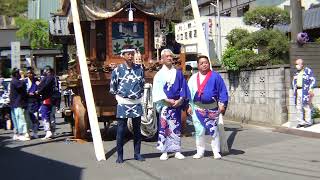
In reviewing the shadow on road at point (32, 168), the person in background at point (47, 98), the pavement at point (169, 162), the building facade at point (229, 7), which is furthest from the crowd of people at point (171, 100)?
the building facade at point (229, 7)

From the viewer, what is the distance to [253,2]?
131 ft

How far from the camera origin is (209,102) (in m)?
8.59

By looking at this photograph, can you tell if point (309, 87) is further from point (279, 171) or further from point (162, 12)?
point (279, 171)

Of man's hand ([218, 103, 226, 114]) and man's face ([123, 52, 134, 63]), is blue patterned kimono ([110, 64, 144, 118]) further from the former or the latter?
man's hand ([218, 103, 226, 114])

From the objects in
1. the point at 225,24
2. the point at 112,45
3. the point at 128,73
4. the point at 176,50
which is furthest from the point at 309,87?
the point at 225,24

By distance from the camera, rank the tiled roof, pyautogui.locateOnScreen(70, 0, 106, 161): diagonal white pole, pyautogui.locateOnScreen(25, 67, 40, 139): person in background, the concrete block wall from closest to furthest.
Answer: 1. pyautogui.locateOnScreen(70, 0, 106, 161): diagonal white pole
2. pyautogui.locateOnScreen(25, 67, 40, 139): person in background
3. the concrete block wall
4. the tiled roof

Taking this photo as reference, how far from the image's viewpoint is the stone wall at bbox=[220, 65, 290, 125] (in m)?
13.9

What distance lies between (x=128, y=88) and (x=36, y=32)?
126ft

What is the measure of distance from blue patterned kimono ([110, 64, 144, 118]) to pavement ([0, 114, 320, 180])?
86cm

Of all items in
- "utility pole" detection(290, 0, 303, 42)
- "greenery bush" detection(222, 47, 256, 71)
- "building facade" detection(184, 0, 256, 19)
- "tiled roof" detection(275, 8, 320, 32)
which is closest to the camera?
"utility pole" detection(290, 0, 303, 42)

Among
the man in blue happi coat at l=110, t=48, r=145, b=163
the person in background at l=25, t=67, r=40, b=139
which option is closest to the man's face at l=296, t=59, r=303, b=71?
the man in blue happi coat at l=110, t=48, r=145, b=163

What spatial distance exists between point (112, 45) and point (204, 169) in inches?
228

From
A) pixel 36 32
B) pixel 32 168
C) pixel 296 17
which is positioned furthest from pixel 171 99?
pixel 36 32

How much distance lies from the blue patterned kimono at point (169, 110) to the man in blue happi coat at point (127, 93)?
0.36m
